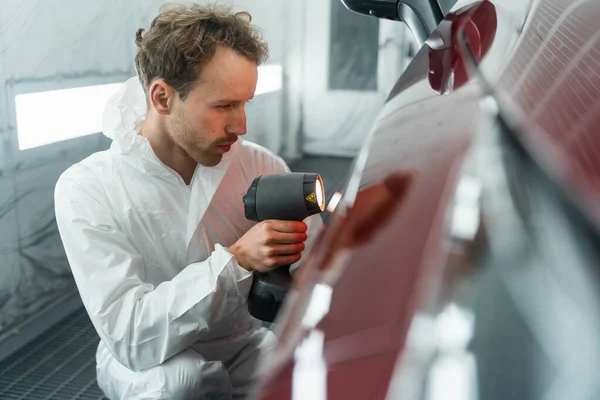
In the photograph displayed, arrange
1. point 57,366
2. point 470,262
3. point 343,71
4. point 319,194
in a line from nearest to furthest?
point 470,262 < point 319,194 < point 57,366 < point 343,71

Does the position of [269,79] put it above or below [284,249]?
below

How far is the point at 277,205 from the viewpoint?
1433 mm

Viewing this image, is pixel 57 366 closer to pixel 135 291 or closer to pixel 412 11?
pixel 135 291

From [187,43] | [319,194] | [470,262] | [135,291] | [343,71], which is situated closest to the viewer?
[470,262]

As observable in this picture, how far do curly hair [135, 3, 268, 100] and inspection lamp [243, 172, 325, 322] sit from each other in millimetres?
488

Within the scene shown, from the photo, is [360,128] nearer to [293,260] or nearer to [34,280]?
[34,280]

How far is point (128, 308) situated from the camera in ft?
5.32

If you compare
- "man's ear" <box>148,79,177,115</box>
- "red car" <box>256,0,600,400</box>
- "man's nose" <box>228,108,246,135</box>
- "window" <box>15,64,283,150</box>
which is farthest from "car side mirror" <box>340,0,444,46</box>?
"window" <box>15,64,283,150</box>

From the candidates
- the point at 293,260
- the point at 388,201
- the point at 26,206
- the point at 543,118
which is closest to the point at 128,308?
the point at 293,260

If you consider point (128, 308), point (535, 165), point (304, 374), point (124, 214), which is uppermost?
point (535, 165)

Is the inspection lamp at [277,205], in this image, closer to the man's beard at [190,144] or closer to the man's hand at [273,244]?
the man's hand at [273,244]

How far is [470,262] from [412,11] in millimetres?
1366

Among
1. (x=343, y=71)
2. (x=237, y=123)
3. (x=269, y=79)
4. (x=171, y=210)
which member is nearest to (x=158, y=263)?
(x=171, y=210)

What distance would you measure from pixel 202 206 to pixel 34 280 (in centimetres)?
143
